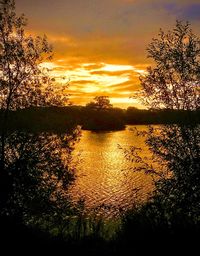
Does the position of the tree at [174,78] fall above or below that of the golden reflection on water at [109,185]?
above

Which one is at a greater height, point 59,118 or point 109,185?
point 59,118

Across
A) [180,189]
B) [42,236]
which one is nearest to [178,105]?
[180,189]

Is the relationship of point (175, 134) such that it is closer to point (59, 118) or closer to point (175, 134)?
point (175, 134)

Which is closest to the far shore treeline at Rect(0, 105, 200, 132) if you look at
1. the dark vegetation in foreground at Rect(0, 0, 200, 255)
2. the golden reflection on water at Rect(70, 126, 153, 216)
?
the dark vegetation in foreground at Rect(0, 0, 200, 255)

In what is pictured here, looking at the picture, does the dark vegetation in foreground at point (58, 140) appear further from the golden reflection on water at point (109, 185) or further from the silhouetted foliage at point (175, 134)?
the golden reflection on water at point (109, 185)

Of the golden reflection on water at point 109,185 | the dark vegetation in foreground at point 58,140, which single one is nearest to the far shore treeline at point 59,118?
the dark vegetation in foreground at point 58,140

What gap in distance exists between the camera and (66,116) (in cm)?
3234

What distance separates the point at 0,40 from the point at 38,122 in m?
8.32

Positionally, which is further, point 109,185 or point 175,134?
point 109,185

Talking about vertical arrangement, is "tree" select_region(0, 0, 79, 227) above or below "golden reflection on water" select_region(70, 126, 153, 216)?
above

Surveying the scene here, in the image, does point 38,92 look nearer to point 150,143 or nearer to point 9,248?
point 150,143

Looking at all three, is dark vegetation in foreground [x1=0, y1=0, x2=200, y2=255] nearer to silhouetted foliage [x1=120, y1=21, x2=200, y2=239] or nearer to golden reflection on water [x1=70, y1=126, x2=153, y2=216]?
silhouetted foliage [x1=120, y1=21, x2=200, y2=239]

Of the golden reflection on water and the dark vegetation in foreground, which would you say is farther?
the golden reflection on water

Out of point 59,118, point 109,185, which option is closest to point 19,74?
point 59,118
